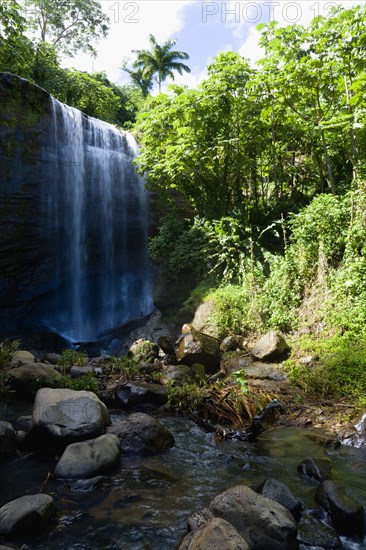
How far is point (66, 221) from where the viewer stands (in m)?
14.3

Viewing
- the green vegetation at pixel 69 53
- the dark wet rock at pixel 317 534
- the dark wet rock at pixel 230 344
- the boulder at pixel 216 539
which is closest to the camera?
the boulder at pixel 216 539

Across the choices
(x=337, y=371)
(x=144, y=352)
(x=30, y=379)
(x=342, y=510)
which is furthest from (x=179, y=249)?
(x=342, y=510)

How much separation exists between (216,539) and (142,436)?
2.42 metres

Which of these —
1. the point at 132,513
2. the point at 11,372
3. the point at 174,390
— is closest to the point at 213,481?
the point at 132,513

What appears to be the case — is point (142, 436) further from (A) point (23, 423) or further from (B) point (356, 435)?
(B) point (356, 435)

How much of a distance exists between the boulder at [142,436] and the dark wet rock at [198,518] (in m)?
1.69

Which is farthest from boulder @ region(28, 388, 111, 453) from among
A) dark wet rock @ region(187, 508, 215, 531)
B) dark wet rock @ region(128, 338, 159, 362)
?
dark wet rock @ region(128, 338, 159, 362)

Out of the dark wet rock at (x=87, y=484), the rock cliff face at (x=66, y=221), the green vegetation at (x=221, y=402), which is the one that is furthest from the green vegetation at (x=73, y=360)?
the rock cliff face at (x=66, y=221)

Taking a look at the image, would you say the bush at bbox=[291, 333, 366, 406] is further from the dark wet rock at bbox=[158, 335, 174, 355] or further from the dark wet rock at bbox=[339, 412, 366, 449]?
the dark wet rock at bbox=[158, 335, 174, 355]

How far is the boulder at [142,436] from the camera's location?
488cm

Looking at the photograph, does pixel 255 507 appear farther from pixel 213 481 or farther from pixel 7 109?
pixel 7 109

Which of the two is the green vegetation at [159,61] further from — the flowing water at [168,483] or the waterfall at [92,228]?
the flowing water at [168,483]

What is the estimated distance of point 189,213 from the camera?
51.7 ft

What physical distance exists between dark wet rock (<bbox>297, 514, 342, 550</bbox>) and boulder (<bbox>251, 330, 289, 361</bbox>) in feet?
15.9
